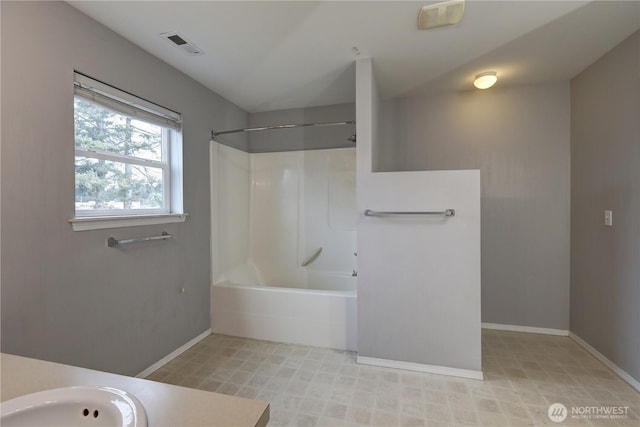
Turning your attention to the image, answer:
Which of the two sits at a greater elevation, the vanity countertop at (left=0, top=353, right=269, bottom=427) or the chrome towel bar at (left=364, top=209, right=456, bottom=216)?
the chrome towel bar at (left=364, top=209, right=456, bottom=216)

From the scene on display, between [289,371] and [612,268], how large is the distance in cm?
239

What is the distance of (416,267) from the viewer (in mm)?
2084

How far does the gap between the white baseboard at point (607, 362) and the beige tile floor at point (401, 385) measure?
37 mm

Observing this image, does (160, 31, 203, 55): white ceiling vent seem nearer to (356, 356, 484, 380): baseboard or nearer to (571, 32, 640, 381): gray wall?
(356, 356, 484, 380): baseboard

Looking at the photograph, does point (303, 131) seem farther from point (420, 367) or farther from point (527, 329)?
point (527, 329)

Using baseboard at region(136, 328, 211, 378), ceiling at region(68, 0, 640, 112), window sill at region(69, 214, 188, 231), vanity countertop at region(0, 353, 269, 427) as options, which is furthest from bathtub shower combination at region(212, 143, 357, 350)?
→ vanity countertop at region(0, 353, 269, 427)

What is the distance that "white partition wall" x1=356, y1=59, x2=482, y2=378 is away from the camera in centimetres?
200

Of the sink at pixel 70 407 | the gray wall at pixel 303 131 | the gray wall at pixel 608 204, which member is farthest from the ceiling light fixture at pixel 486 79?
the sink at pixel 70 407

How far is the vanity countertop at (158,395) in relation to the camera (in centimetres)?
59

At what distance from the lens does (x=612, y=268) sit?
209 cm

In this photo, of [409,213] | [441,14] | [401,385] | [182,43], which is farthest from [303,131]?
[401,385]

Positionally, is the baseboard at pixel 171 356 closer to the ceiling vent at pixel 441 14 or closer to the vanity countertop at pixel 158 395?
the vanity countertop at pixel 158 395

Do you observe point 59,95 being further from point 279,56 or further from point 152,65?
point 279,56

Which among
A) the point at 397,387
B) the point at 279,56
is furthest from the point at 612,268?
the point at 279,56
